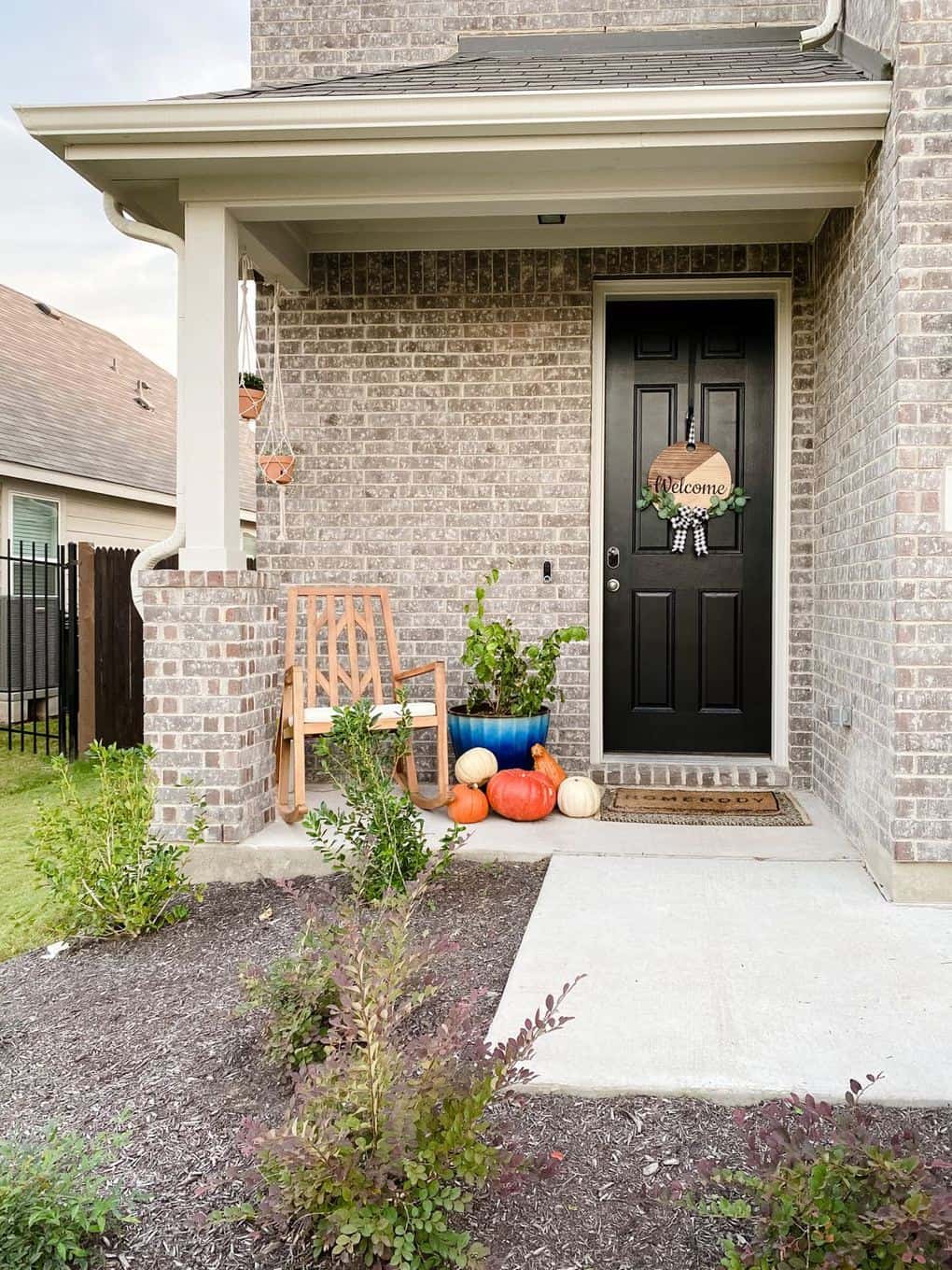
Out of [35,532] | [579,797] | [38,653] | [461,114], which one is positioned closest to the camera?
[461,114]

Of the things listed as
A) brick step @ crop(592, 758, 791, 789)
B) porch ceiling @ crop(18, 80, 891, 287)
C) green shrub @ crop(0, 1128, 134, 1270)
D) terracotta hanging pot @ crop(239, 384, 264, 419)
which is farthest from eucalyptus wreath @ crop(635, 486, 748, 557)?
green shrub @ crop(0, 1128, 134, 1270)

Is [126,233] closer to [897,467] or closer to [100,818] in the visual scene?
[100,818]

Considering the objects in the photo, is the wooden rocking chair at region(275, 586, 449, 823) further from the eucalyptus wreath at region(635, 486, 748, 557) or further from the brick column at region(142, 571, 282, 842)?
the eucalyptus wreath at region(635, 486, 748, 557)

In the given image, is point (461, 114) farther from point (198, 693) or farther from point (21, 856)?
point (21, 856)

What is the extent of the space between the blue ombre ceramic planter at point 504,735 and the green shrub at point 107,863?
1.43 metres

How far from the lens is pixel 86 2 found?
11.4m

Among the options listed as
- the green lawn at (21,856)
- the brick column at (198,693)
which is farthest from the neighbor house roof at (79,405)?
the brick column at (198,693)

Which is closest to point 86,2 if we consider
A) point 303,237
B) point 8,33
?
point 8,33

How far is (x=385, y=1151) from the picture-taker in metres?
1.48

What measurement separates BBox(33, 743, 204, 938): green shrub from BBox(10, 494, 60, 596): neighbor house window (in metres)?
5.92

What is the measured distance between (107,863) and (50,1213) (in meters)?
1.66

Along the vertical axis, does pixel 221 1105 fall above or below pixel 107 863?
below

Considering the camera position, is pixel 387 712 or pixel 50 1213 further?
pixel 387 712

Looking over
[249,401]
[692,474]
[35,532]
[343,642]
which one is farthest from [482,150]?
[35,532]
